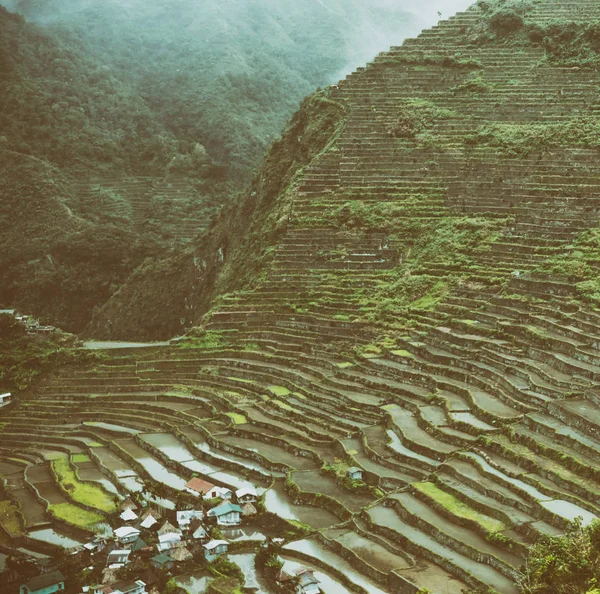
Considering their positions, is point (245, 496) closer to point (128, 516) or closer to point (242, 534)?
point (242, 534)

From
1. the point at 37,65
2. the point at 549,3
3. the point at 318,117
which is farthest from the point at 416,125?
the point at 37,65

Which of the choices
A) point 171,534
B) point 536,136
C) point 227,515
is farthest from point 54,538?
point 536,136

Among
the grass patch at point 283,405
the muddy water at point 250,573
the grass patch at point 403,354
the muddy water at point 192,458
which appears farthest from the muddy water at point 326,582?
the grass patch at point 403,354

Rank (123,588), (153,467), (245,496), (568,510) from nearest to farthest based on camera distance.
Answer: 1. (568,510)
2. (123,588)
3. (245,496)
4. (153,467)

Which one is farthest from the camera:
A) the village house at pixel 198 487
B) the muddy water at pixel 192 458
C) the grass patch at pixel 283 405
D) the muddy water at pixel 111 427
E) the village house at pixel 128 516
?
the muddy water at pixel 111 427

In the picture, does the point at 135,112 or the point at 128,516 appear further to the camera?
the point at 135,112

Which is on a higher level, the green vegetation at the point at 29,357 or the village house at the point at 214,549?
the green vegetation at the point at 29,357

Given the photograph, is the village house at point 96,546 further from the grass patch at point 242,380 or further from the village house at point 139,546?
the grass patch at point 242,380
